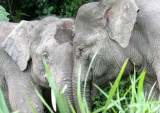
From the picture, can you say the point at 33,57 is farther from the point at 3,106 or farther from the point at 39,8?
the point at 39,8

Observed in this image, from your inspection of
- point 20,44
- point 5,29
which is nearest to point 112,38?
point 20,44

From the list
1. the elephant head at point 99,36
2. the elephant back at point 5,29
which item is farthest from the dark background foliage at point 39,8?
the elephant head at point 99,36

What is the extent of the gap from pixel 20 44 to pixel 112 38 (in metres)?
1.17

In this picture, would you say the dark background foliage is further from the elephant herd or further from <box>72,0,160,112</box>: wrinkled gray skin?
<box>72,0,160,112</box>: wrinkled gray skin

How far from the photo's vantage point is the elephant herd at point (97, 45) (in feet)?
13.7

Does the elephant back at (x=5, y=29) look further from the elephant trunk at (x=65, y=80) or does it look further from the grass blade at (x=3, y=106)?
the grass blade at (x=3, y=106)

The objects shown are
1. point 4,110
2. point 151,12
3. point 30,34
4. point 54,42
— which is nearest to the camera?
point 4,110

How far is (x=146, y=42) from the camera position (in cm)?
419

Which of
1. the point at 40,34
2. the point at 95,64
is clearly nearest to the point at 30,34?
the point at 40,34

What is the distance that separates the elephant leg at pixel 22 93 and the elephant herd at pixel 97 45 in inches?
0.4

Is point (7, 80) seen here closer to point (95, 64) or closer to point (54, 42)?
point (54, 42)

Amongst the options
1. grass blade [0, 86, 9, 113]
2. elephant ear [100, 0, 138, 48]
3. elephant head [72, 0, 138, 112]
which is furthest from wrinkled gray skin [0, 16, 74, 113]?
grass blade [0, 86, 9, 113]

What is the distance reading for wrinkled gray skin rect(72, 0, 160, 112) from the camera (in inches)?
165

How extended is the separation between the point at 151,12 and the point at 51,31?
3.62 feet
